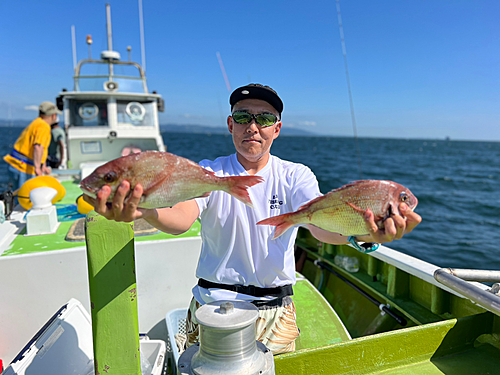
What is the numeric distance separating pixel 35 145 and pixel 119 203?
666 centimetres

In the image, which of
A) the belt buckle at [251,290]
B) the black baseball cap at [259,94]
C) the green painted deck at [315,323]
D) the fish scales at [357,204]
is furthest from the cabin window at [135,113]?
the fish scales at [357,204]

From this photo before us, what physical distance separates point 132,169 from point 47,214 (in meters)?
3.54

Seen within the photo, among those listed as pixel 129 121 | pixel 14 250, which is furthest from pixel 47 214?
pixel 129 121

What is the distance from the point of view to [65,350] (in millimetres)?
2770

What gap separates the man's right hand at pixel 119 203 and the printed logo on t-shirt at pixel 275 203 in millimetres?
875

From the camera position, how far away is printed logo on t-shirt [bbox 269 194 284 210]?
7.20ft

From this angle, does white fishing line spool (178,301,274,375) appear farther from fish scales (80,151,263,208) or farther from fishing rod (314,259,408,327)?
fishing rod (314,259,408,327)

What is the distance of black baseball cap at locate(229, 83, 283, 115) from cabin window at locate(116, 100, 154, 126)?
8.33 meters

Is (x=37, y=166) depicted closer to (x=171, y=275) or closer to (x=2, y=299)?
(x=2, y=299)

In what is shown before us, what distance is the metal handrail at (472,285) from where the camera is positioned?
7.47 ft

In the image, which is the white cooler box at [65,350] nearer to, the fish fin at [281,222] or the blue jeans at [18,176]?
the fish fin at [281,222]

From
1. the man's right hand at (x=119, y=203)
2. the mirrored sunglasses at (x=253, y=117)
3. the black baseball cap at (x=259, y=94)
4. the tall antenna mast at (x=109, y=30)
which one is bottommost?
the man's right hand at (x=119, y=203)

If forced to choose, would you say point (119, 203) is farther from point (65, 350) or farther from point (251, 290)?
point (65, 350)

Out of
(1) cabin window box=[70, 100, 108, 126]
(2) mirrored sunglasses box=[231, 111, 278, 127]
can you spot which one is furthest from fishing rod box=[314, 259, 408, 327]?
(1) cabin window box=[70, 100, 108, 126]
